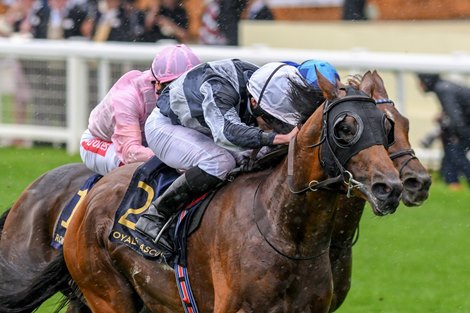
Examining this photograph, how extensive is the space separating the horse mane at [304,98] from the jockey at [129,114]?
1.10 meters

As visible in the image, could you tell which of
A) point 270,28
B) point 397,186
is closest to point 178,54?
point 397,186

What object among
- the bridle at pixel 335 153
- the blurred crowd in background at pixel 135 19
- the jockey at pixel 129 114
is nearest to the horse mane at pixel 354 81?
the bridle at pixel 335 153

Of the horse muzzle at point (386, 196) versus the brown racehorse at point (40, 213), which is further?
the brown racehorse at point (40, 213)

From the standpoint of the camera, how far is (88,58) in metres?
12.0

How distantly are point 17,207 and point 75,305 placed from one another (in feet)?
2.04

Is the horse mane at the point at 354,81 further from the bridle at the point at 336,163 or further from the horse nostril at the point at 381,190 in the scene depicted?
the horse nostril at the point at 381,190

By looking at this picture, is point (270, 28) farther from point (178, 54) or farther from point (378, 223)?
point (178, 54)

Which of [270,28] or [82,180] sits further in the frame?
[270,28]

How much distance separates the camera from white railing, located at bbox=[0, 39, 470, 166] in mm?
10820

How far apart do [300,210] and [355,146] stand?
1.60 feet

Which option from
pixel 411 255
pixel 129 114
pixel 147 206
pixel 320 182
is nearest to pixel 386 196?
pixel 320 182

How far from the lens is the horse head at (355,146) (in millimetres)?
4543

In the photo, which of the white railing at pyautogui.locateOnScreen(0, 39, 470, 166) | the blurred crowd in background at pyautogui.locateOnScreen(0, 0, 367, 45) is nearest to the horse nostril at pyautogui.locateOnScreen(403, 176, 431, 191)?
the white railing at pyautogui.locateOnScreen(0, 39, 470, 166)

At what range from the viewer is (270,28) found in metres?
13.3
